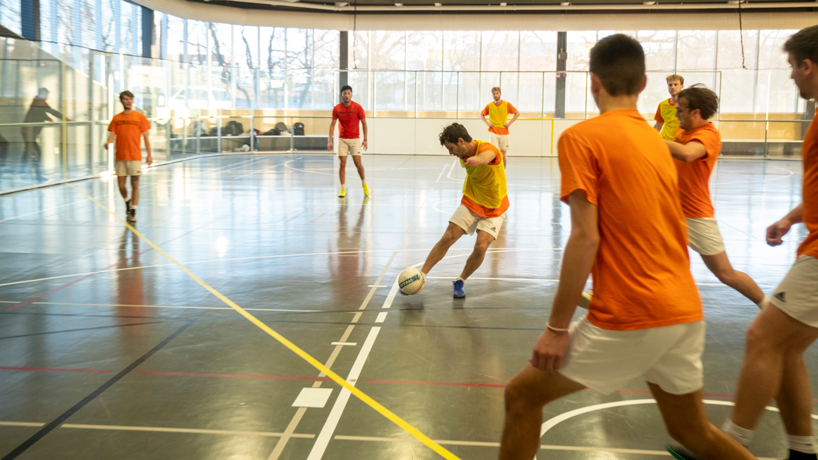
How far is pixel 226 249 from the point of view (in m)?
8.97

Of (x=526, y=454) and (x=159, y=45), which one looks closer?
(x=526, y=454)

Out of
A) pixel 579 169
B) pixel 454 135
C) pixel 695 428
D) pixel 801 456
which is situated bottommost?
pixel 801 456

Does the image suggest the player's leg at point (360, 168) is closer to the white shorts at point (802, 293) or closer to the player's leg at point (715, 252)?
the player's leg at point (715, 252)

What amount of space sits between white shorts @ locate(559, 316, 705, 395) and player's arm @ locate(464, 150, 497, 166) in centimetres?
356

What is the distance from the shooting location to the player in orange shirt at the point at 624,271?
2.39 metres

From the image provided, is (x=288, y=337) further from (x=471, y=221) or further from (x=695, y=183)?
(x=695, y=183)

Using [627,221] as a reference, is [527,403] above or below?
below

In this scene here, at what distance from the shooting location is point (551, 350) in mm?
2492

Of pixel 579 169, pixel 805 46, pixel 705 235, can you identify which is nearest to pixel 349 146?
pixel 705 235

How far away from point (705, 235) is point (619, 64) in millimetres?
3377

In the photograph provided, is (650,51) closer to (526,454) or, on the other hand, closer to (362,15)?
(362,15)

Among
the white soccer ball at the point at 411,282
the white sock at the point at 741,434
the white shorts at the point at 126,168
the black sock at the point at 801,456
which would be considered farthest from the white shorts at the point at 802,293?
the white shorts at the point at 126,168

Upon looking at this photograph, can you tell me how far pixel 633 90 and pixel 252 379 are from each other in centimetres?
306

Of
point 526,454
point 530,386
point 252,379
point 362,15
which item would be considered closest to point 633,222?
point 530,386
